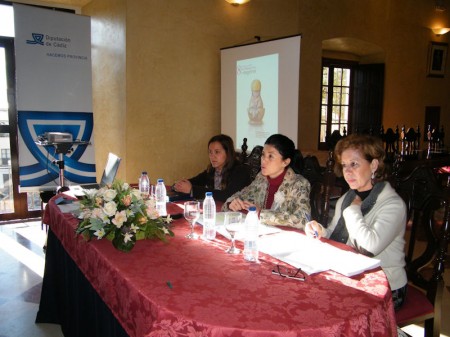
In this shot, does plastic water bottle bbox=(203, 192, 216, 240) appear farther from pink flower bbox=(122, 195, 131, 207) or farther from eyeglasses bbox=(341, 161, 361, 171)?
eyeglasses bbox=(341, 161, 361, 171)

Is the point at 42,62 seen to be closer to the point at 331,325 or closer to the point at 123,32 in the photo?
the point at 123,32

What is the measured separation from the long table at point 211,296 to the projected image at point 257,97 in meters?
2.79

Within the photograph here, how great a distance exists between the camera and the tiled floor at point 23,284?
2535mm

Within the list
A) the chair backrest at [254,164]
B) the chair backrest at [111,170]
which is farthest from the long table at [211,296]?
the chair backrest at [254,164]

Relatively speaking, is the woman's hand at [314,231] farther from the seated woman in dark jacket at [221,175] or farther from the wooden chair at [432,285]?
the seated woman in dark jacket at [221,175]

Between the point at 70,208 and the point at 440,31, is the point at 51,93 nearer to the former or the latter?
the point at 70,208

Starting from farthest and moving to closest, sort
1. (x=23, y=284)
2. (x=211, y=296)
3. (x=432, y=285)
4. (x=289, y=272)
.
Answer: (x=23, y=284) < (x=432, y=285) < (x=289, y=272) < (x=211, y=296)

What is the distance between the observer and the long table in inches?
44.7

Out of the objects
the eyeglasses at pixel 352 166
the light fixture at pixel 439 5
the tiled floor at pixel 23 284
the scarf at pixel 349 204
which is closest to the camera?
the scarf at pixel 349 204

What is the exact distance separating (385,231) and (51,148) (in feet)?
13.1

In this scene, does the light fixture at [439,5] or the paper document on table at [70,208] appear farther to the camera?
the light fixture at [439,5]

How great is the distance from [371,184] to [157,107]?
319 centimetres

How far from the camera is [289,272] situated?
1.45m

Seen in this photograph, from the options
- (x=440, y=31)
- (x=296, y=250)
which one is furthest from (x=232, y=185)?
(x=440, y=31)
